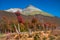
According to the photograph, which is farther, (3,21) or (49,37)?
(3,21)

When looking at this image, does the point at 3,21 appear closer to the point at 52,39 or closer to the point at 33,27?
the point at 33,27

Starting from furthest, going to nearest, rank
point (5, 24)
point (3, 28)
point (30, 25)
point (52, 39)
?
point (30, 25), point (3, 28), point (5, 24), point (52, 39)

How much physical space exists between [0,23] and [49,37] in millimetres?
73367

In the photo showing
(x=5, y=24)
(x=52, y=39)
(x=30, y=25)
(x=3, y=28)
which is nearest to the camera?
(x=52, y=39)

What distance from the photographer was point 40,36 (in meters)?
18.9

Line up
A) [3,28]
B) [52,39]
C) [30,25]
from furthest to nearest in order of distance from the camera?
[30,25]
[3,28]
[52,39]

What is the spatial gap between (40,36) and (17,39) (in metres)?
2.23

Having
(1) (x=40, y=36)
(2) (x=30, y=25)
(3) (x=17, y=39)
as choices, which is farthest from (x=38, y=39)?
(2) (x=30, y=25)

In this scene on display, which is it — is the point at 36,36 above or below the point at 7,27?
below

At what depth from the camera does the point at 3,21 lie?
8506 centimetres

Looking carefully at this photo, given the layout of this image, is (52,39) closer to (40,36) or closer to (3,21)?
(40,36)

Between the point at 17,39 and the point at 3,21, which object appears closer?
the point at 17,39

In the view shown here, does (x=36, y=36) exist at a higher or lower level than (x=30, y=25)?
lower

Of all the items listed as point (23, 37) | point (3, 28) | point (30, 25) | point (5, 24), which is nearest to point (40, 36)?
point (23, 37)
